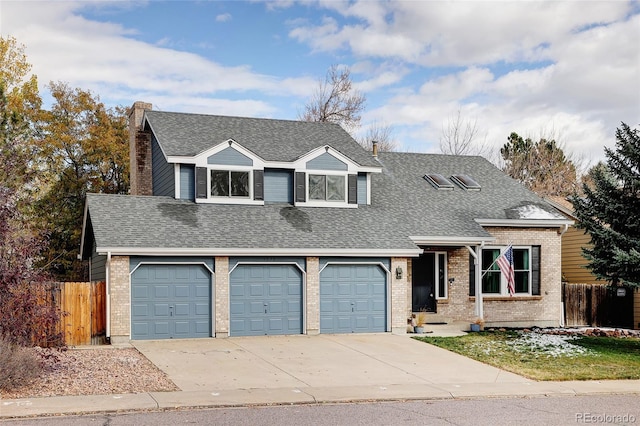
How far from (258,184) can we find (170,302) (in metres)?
5.44

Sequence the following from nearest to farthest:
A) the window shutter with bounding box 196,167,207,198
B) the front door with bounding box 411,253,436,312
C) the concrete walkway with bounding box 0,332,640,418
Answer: the concrete walkway with bounding box 0,332,640,418 < the window shutter with bounding box 196,167,207,198 < the front door with bounding box 411,253,436,312

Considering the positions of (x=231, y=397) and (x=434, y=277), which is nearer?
(x=231, y=397)

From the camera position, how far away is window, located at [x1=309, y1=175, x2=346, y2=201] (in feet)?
84.2

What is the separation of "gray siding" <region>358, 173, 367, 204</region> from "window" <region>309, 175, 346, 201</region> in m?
0.86

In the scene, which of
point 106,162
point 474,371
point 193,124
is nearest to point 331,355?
point 474,371

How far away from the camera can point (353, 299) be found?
918 inches

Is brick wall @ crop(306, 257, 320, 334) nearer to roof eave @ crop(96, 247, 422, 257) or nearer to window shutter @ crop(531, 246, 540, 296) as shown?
roof eave @ crop(96, 247, 422, 257)

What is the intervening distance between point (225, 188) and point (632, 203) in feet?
39.9

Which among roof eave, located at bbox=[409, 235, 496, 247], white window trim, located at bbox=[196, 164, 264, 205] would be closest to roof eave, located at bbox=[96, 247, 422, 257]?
roof eave, located at bbox=[409, 235, 496, 247]

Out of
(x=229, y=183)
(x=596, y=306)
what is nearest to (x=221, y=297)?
(x=229, y=183)

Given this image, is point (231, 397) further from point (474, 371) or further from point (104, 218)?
point (104, 218)

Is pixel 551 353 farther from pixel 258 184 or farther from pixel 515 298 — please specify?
pixel 258 184

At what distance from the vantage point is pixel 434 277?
26344 mm

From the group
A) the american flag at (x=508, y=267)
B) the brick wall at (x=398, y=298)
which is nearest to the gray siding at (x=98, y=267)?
the brick wall at (x=398, y=298)
